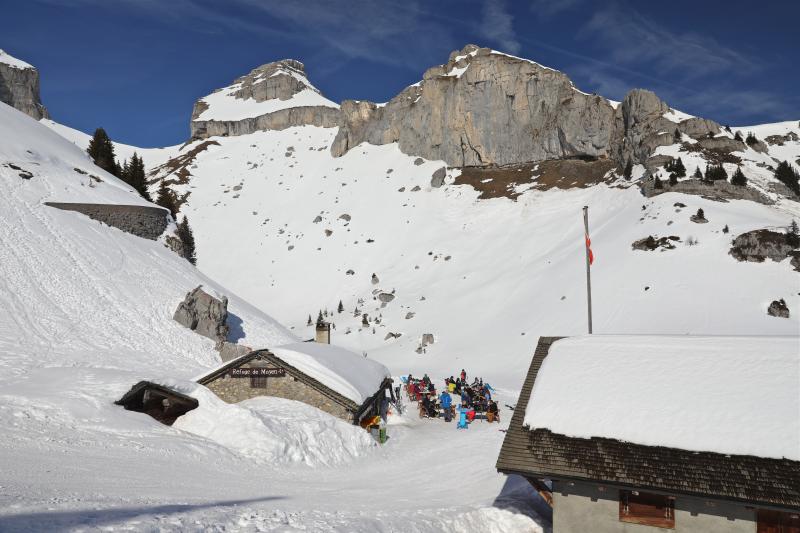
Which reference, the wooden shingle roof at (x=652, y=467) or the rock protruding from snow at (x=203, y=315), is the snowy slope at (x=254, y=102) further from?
the wooden shingle roof at (x=652, y=467)

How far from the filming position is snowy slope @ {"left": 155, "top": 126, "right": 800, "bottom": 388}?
135ft

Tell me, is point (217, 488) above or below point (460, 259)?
below

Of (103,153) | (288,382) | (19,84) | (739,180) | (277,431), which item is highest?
(19,84)

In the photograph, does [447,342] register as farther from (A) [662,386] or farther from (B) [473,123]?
(B) [473,123]

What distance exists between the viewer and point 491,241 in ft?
218

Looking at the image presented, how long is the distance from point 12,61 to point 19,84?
7420 millimetres

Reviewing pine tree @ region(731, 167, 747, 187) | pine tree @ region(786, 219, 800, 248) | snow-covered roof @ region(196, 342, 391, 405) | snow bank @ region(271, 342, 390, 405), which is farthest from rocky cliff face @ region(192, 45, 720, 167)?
snow-covered roof @ region(196, 342, 391, 405)

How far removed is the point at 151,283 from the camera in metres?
37.2

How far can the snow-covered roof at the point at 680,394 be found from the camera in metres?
10.9

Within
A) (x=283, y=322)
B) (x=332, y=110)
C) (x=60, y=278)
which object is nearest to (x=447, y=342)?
(x=283, y=322)

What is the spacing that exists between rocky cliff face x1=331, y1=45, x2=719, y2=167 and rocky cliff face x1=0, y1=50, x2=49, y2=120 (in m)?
88.7

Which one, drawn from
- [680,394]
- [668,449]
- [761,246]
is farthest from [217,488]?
[761,246]

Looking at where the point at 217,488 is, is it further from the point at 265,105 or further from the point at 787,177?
the point at 265,105

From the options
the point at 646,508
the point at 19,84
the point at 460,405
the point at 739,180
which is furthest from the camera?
the point at 19,84
